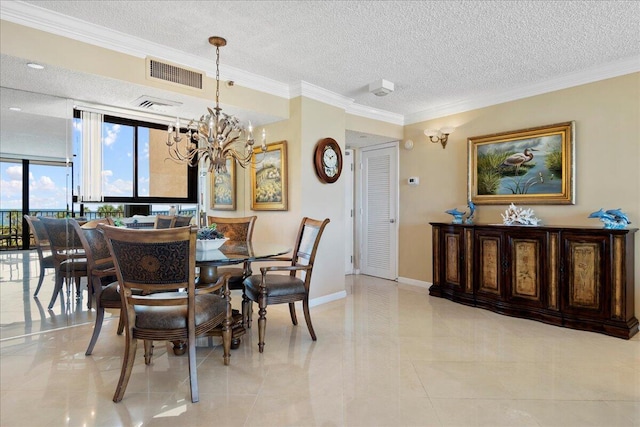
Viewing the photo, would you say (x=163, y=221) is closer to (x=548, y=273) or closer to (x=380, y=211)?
(x=380, y=211)

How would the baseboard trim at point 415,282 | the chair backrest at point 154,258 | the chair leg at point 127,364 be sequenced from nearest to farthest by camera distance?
the chair backrest at point 154,258, the chair leg at point 127,364, the baseboard trim at point 415,282

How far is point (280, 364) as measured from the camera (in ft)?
8.23

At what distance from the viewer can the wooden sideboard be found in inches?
120

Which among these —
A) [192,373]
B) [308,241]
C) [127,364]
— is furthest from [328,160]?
[127,364]

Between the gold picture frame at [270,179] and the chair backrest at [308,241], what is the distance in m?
0.77

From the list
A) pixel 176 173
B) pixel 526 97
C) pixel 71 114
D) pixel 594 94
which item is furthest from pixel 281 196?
pixel 594 94

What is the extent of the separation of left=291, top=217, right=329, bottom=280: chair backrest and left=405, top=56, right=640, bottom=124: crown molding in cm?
269

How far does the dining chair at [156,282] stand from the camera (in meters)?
1.90

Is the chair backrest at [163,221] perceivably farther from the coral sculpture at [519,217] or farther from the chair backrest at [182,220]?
the coral sculpture at [519,217]

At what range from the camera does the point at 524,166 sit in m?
3.91

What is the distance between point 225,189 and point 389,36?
303 centimetres

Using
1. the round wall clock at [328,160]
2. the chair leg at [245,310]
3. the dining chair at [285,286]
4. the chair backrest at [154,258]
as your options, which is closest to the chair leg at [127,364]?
the chair backrest at [154,258]

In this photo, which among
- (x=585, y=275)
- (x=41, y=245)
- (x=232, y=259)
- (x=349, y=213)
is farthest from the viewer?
(x=349, y=213)

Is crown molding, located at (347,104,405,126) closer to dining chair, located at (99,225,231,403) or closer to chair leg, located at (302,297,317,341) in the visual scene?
→ chair leg, located at (302,297,317,341)
